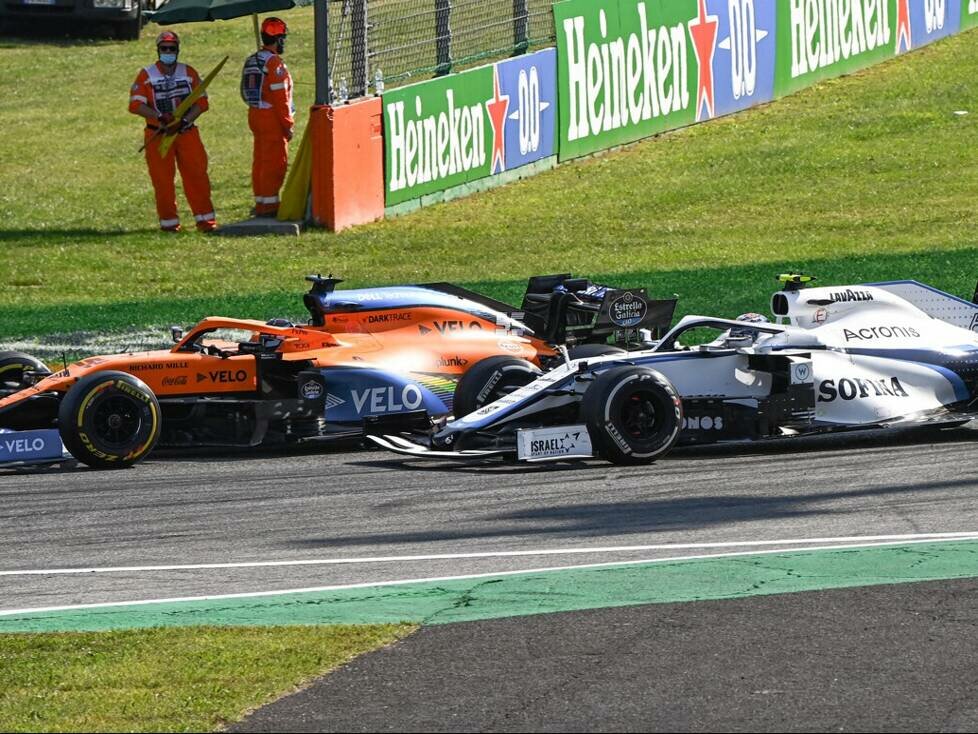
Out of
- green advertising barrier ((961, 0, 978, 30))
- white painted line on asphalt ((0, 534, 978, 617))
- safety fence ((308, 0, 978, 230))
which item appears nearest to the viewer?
white painted line on asphalt ((0, 534, 978, 617))

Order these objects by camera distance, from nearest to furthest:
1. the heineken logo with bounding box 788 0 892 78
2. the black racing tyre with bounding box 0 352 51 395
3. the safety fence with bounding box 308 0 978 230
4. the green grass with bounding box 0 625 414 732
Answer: the green grass with bounding box 0 625 414 732, the black racing tyre with bounding box 0 352 51 395, the safety fence with bounding box 308 0 978 230, the heineken logo with bounding box 788 0 892 78

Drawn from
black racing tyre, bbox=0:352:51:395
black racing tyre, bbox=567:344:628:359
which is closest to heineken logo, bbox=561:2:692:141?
black racing tyre, bbox=567:344:628:359

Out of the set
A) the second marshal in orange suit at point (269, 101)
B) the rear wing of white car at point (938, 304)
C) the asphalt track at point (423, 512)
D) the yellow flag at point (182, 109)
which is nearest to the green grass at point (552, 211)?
the second marshal in orange suit at point (269, 101)

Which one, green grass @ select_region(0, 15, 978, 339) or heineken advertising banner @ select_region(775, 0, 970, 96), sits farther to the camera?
heineken advertising banner @ select_region(775, 0, 970, 96)

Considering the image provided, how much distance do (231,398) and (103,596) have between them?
3551 mm

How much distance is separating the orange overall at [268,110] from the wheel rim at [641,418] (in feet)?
34.9

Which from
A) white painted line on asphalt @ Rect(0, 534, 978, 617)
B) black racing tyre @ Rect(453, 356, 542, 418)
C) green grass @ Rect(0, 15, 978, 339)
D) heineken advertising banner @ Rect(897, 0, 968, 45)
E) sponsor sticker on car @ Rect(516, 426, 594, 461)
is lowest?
white painted line on asphalt @ Rect(0, 534, 978, 617)

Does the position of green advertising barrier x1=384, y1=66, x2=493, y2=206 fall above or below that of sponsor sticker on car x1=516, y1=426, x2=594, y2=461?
above

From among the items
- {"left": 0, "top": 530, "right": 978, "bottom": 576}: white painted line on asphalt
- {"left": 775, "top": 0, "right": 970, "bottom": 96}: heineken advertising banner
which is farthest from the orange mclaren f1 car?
{"left": 775, "top": 0, "right": 970, "bottom": 96}: heineken advertising banner

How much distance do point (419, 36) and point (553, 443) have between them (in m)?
12.0

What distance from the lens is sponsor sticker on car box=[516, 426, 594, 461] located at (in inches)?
401

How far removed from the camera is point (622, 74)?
24109 mm

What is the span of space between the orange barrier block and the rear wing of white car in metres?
9.20

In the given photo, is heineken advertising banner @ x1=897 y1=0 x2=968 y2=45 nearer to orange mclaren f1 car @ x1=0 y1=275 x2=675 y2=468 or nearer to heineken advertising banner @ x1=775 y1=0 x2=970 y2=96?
heineken advertising banner @ x1=775 y1=0 x2=970 y2=96
